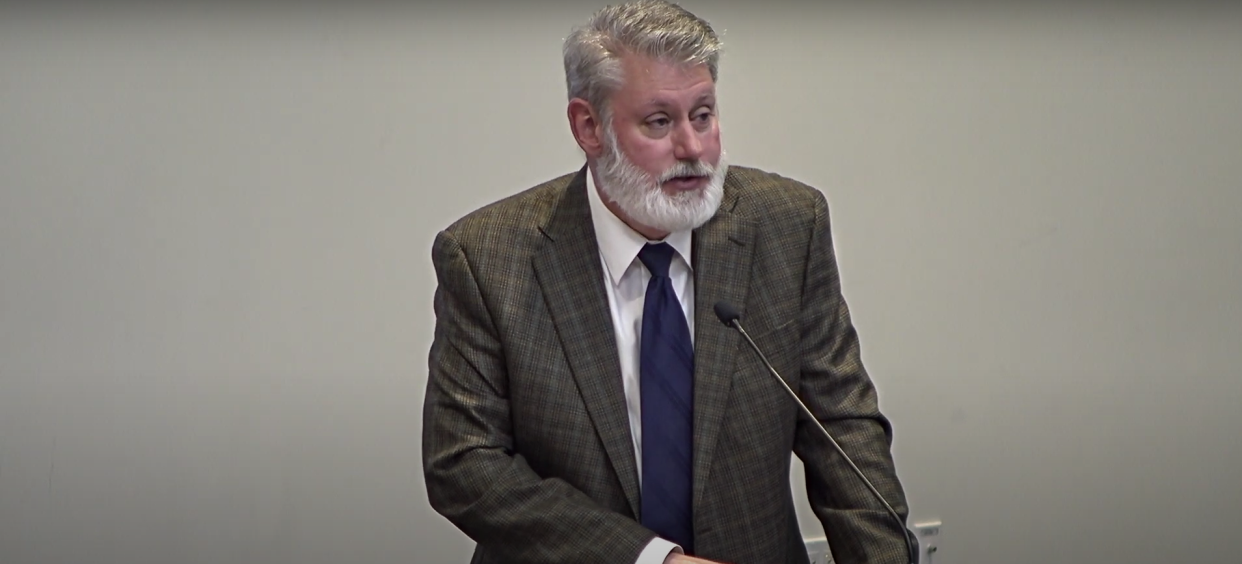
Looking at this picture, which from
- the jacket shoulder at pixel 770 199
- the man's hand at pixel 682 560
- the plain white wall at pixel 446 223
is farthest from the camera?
the plain white wall at pixel 446 223

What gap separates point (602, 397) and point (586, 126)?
1.34 ft

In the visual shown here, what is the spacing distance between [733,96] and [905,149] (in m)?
0.43

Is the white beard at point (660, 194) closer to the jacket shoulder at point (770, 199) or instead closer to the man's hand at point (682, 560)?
the jacket shoulder at point (770, 199)

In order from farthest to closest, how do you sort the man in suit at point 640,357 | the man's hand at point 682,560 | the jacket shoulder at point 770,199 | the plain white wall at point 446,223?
the plain white wall at point 446,223 < the jacket shoulder at point 770,199 < the man in suit at point 640,357 < the man's hand at point 682,560

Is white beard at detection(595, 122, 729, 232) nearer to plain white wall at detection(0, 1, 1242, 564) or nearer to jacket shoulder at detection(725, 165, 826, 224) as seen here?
jacket shoulder at detection(725, 165, 826, 224)

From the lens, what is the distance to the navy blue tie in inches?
75.9

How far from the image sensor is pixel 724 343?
1951 millimetres

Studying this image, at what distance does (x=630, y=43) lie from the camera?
1893 millimetres

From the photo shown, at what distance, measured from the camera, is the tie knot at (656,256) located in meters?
1.99

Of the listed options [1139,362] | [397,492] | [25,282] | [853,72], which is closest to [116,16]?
[25,282]

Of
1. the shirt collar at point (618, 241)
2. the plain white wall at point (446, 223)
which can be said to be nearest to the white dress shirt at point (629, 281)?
the shirt collar at point (618, 241)

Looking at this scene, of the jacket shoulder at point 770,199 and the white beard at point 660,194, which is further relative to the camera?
the jacket shoulder at point 770,199

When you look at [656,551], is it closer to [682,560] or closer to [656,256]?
[682,560]

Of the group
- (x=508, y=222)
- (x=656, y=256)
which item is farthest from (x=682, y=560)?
(x=508, y=222)
